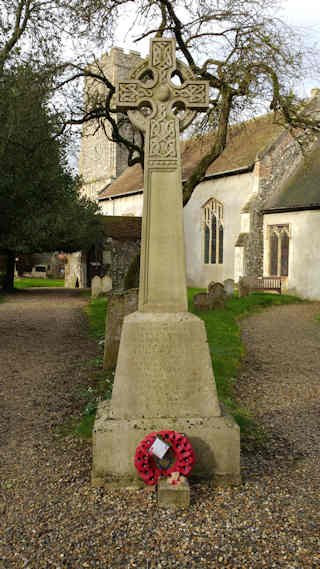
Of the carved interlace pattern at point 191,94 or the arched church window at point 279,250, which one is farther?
the arched church window at point 279,250

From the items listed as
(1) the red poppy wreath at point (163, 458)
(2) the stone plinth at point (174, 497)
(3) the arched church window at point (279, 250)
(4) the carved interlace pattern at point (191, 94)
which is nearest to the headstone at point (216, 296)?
(3) the arched church window at point (279, 250)

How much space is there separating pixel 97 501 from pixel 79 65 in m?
12.6

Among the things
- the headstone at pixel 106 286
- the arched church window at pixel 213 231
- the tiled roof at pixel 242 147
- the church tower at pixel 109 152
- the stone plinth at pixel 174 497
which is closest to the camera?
the stone plinth at pixel 174 497

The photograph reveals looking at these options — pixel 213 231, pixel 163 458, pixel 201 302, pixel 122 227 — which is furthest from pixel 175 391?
pixel 122 227

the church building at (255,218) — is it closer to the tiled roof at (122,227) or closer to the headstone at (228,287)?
the tiled roof at (122,227)

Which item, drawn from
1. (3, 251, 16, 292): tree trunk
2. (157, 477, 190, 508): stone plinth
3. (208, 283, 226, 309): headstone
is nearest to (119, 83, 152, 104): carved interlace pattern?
(157, 477, 190, 508): stone plinth

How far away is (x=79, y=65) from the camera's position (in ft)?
41.7

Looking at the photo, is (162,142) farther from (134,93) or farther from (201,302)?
(201,302)

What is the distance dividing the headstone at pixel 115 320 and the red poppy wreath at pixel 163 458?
3.77 meters

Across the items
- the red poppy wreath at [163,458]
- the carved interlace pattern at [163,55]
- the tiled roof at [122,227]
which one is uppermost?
the tiled roof at [122,227]

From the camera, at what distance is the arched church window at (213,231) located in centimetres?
2423

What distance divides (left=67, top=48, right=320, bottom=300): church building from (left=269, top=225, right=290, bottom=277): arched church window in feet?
0.08

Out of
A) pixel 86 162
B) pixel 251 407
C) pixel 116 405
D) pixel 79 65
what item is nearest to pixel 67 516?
pixel 116 405

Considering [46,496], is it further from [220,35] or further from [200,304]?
[220,35]
